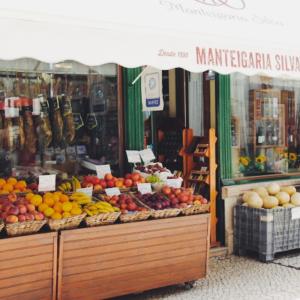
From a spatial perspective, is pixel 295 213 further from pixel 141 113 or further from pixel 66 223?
pixel 66 223

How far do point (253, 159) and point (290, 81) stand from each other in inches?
58.7

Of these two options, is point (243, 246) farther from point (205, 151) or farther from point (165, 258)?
point (165, 258)

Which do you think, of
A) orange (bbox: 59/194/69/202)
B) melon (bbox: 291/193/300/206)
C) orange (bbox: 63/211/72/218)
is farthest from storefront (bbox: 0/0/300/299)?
melon (bbox: 291/193/300/206)

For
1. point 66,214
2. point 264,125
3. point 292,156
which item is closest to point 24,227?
point 66,214

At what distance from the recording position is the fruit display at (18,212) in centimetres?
456

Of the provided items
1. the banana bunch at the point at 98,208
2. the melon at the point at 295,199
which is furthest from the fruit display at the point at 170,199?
the melon at the point at 295,199

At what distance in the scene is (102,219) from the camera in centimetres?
498

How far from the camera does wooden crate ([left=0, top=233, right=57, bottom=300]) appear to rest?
4.48 m

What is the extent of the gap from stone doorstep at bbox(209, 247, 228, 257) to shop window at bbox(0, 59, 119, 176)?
177 cm

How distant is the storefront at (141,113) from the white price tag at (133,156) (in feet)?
0.56

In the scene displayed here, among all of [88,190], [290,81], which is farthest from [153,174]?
[290,81]

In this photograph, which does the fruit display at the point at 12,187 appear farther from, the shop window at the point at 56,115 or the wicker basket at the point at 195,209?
the wicker basket at the point at 195,209

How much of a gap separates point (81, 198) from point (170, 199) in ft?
3.25

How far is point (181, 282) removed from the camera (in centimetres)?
551
